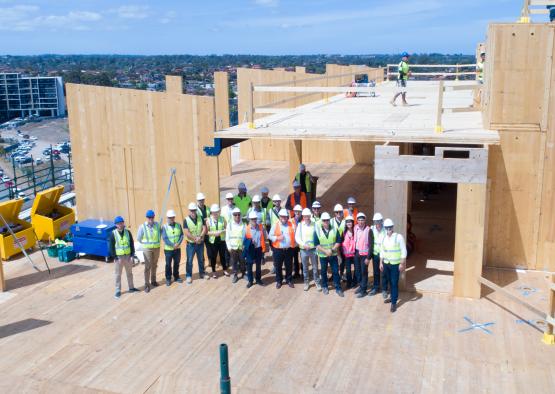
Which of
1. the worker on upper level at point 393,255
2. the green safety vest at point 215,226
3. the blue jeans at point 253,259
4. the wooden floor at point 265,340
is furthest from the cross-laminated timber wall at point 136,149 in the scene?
the worker on upper level at point 393,255

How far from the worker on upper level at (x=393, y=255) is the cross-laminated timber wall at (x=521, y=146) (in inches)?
121

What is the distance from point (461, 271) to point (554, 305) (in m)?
2.02

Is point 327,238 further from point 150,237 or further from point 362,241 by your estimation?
point 150,237

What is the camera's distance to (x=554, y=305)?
9.33 metres

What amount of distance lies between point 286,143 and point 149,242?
53.4ft

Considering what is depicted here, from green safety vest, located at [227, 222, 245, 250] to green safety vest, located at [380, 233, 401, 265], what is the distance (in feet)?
8.99

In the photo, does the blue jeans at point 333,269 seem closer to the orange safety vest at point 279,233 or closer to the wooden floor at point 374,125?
the orange safety vest at point 279,233

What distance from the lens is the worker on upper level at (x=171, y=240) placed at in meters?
11.7

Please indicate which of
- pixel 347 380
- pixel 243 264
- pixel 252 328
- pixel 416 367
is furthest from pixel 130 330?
pixel 416 367

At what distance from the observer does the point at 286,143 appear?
27.4 meters

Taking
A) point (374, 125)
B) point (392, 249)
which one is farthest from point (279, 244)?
point (374, 125)

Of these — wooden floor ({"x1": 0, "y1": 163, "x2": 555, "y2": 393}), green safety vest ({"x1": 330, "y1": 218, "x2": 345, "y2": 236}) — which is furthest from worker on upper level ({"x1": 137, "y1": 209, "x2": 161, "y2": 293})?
green safety vest ({"x1": 330, "y1": 218, "x2": 345, "y2": 236})

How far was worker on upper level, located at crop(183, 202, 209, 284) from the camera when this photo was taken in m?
11.9

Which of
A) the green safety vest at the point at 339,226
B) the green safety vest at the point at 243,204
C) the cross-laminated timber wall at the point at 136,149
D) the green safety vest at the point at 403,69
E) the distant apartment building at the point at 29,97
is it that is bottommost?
the distant apartment building at the point at 29,97
